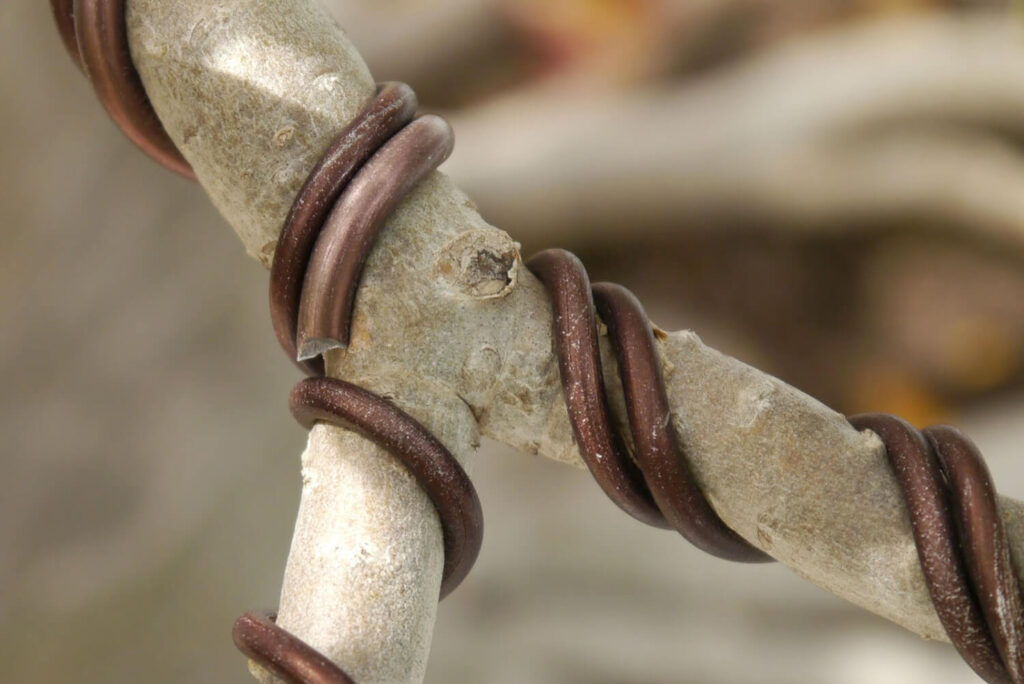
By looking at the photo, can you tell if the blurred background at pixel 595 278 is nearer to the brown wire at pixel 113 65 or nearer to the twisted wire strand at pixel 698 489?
the brown wire at pixel 113 65

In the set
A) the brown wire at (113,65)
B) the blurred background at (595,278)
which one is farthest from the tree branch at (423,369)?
the blurred background at (595,278)

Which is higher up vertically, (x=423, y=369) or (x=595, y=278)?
(x=595, y=278)

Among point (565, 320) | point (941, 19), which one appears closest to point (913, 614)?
point (565, 320)

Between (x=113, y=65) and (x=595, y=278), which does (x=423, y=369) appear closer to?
(x=113, y=65)

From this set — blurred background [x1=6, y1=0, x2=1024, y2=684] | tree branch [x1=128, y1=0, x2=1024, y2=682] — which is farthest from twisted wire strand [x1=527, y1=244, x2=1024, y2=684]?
blurred background [x1=6, y1=0, x2=1024, y2=684]

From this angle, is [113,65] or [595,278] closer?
[113,65]

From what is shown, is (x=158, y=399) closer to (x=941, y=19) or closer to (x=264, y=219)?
(x=264, y=219)

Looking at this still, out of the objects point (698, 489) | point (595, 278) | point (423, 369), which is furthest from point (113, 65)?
point (595, 278)
